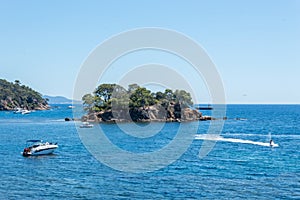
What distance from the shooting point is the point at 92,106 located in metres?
169

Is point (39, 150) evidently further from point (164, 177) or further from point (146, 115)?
point (146, 115)

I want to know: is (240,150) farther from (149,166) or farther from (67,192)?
(67,192)

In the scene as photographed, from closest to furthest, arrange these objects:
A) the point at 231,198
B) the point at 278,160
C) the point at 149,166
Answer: the point at 231,198 → the point at 149,166 → the point at 278,160

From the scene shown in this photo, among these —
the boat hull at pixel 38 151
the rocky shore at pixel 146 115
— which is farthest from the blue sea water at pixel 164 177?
the rocky shore at pixel 146 115

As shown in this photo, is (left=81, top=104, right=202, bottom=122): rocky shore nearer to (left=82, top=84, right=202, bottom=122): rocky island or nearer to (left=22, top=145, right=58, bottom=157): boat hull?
(left=82, top=84, right=202, bottom=122): rocky island

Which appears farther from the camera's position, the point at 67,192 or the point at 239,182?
the point at 239,182

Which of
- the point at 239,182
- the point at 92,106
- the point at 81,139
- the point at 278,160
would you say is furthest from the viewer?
the point at 92,106

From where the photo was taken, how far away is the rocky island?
161 m

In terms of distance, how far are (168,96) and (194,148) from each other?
8841 centimetres

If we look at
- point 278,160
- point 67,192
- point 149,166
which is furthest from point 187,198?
point 278,160

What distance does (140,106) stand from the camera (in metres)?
162

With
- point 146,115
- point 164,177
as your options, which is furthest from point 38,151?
point 146,115

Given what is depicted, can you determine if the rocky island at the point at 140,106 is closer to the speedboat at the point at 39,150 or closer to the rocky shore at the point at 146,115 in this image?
the rocky shore at the point at 146,115

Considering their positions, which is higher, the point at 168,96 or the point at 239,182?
the point at 168,96
